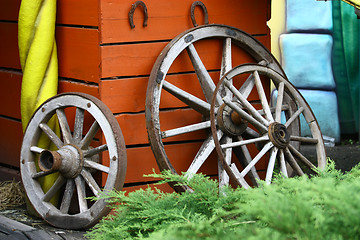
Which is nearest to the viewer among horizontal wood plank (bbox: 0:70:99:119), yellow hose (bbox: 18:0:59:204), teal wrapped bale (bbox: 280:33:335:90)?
yellow hose (bbox: 18:0:59:204)

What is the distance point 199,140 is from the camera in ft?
12.0

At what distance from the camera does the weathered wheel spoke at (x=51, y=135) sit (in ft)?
10.8

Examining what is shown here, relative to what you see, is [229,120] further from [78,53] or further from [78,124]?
[78,53]

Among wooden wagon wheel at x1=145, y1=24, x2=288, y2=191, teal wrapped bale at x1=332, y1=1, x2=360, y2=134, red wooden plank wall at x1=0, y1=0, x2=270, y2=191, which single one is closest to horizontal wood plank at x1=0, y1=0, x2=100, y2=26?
red wooden plank wall at x1=0, y1=0, x2=270, y2=191

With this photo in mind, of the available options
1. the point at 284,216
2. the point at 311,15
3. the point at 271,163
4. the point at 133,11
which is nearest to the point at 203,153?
the point at 271,163

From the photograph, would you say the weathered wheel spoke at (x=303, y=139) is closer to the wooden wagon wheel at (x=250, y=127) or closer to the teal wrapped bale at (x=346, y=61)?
the wooden wagon wheel at (x=250, y=127)

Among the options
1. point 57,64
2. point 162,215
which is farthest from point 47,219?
point 162,215

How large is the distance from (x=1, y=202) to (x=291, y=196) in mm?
2626

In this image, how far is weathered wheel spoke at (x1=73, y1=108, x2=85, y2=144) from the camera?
3252 millimetres

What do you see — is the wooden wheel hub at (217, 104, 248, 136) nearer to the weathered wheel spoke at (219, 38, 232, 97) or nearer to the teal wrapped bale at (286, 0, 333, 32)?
the weathered wheel spoke at (219, 38, 232, 97)

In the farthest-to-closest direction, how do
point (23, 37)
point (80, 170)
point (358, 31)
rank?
point (358, 31), point (23, 37), point (80, 170)

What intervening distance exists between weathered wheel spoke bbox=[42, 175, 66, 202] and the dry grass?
1.91ft

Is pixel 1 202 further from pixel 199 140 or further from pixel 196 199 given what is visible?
pixel 196 199

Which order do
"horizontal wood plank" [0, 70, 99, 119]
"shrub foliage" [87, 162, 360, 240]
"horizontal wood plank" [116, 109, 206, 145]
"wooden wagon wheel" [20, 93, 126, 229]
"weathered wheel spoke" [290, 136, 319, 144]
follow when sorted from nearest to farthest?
"shrub foliage" [87, 162, 360, 240], "wooden wagon wheel" [20, 93, 126, 229], "horizontal wood plank" [116, 109, 206, 145], "weathered wheel spoke" [290, 136, 319, 144], "horizontal wood plank" [0, 70, 99, 119]
